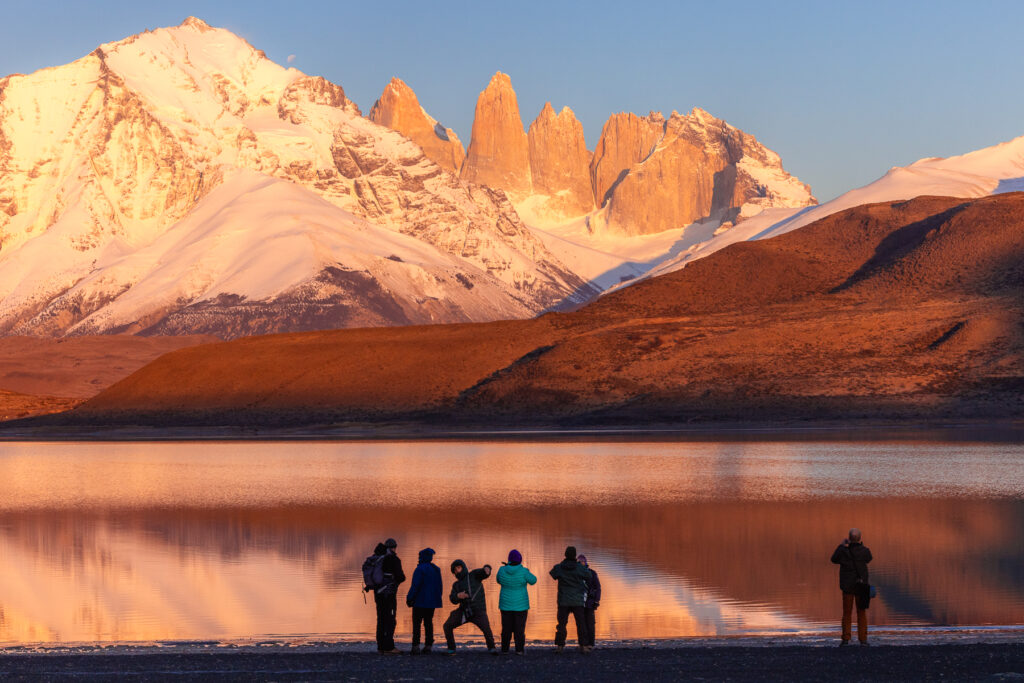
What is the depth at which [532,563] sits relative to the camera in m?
36.1

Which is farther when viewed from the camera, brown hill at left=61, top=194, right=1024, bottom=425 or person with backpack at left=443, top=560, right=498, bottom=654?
brown hill at left=61, top=194, right=1024, bottom=425

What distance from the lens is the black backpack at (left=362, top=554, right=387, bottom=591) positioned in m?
24.1

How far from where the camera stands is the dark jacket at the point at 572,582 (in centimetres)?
2389

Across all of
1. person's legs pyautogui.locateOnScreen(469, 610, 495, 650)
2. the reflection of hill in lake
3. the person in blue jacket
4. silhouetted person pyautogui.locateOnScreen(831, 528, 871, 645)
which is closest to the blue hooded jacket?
the person in blue jacket

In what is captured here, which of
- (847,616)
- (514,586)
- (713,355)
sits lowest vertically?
(847,616)

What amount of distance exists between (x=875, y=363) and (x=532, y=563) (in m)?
101

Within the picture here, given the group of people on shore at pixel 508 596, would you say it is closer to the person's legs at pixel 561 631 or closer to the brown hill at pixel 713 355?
the person's legs at pixel 561 631

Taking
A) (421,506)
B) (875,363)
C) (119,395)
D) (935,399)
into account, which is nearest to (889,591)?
(421,506)

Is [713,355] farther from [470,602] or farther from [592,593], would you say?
[470,602]

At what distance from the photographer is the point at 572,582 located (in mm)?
23984

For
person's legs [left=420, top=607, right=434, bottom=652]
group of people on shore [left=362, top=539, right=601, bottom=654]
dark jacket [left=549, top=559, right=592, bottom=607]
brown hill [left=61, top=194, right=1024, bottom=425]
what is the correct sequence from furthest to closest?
brown hill [left=61, top=194, right=1024, bottom=425]
person's legs [left=420, top=607, right=434, bottom=652]
dark jacket [left=549, top=559, right=592, bottom=607]
group of people on shore [left=362, top=539, right=601, bottom=654]

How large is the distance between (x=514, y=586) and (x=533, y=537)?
17441 millimetres

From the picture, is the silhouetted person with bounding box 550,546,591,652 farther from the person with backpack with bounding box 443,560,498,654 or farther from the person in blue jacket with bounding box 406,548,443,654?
the person in blue jacket with bounding box 406,548,443,654

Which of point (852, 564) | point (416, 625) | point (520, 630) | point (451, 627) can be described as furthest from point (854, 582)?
point (416, 625)
